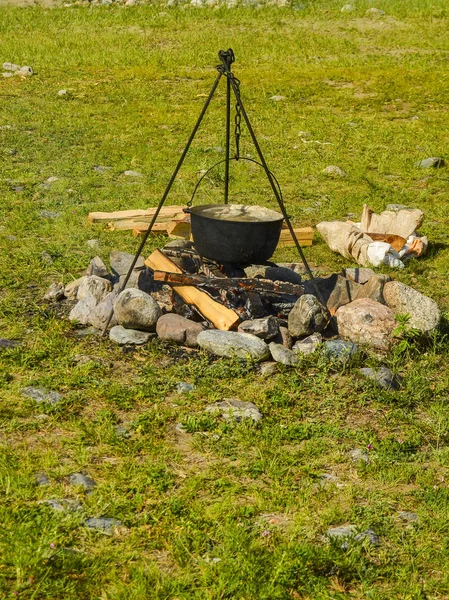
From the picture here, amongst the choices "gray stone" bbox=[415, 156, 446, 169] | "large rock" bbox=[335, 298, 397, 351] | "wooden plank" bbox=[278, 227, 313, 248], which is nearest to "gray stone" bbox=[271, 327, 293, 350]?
"large rock" bbox=[335, 298, 397, 351]

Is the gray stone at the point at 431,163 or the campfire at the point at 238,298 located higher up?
the campfire at the point at 238,298

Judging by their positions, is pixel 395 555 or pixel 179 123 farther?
pixel 179 123

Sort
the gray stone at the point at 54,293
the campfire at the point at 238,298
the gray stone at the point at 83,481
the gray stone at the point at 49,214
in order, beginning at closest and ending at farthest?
1. the gray stone at the point at 83,481
2. the campfire at the point at 238,298
3. the gray stone at the point at 54,293
4. the gray stone at the point at 49,214

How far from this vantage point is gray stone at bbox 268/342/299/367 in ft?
19.0

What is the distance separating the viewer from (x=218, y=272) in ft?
22.3

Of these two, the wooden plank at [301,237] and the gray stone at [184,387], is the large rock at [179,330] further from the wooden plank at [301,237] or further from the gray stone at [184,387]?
the wooden plank at [301,237]

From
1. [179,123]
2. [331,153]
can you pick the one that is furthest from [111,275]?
[179,123]

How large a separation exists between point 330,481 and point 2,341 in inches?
111

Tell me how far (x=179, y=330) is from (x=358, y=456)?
1.88 metres

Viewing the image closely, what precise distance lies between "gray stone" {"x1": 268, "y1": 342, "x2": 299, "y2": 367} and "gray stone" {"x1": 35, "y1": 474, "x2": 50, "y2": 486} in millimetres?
2067

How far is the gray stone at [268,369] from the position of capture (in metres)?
5.68

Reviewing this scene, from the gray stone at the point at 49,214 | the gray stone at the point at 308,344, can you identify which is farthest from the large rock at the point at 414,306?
the gray stone at the point at 49,214

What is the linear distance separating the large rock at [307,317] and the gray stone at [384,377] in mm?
547

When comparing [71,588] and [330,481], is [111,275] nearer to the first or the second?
[330,481]
